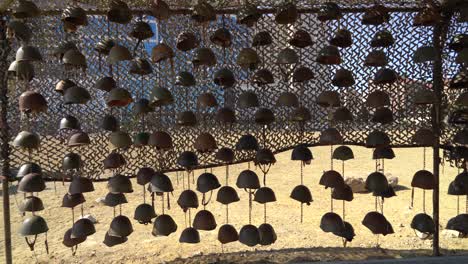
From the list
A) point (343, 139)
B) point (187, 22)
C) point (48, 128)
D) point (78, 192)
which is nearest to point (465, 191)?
point (343, 139)

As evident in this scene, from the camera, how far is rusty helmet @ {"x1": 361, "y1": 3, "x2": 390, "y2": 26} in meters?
2.92

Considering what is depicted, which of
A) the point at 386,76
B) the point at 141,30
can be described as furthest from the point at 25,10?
the point at 386,76

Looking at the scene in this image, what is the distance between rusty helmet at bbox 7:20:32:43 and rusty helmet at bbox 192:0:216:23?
1243 millimetres

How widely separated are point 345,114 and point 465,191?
109cm

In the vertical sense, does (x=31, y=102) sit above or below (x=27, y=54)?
below

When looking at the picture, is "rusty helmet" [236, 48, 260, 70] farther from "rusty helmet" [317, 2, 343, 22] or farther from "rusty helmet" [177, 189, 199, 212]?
"rusty helmet" [177, 189, 199, 212]

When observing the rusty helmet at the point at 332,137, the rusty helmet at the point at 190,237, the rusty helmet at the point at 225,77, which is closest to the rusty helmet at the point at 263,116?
the rusty helmet at the point at 225,77

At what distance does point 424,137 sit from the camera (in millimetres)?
3104

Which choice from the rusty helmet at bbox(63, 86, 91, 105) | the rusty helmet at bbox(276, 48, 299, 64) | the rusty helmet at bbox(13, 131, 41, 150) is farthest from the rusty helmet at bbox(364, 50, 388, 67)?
the rusty helmet at bbox(13, 131, 41, 150)

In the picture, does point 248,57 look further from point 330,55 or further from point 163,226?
point 163,226

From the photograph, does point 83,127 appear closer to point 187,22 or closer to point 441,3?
point 187,22

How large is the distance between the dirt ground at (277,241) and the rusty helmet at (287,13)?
222 centimetres

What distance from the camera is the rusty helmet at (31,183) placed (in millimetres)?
2765

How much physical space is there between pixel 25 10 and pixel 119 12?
26.2 inches
